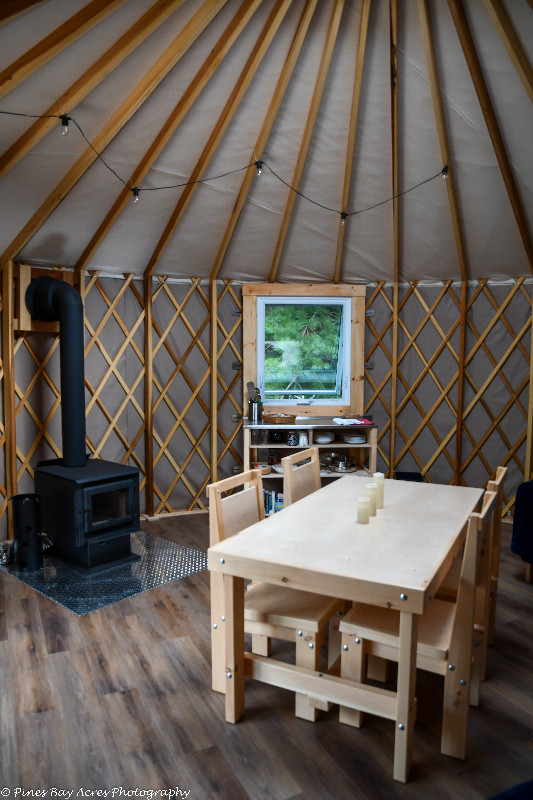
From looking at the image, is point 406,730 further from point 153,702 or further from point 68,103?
point 68,103

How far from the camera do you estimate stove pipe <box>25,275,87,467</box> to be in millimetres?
3547

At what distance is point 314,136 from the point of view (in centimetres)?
345

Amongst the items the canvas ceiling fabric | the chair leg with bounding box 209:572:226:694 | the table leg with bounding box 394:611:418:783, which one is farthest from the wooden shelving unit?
the table leg with bounding box 394:611:418:783

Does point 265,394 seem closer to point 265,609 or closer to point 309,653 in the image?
point 265,609

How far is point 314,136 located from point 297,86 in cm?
41

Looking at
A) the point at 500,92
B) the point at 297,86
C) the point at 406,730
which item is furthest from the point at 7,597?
the point at 500,92

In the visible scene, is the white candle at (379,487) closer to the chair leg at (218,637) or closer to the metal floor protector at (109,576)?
the chair leg at (218,637)

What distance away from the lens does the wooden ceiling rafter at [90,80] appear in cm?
241

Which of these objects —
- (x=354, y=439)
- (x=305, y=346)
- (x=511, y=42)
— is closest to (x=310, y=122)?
(x=511, y=42)

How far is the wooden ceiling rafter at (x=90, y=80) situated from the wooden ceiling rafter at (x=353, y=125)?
0.90 m

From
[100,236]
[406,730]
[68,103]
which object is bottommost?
[406,730]

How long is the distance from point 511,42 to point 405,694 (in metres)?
2.76

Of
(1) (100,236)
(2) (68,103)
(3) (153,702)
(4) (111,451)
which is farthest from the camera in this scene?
(4) (111,451)

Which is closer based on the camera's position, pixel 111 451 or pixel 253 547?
pixel 253 547
